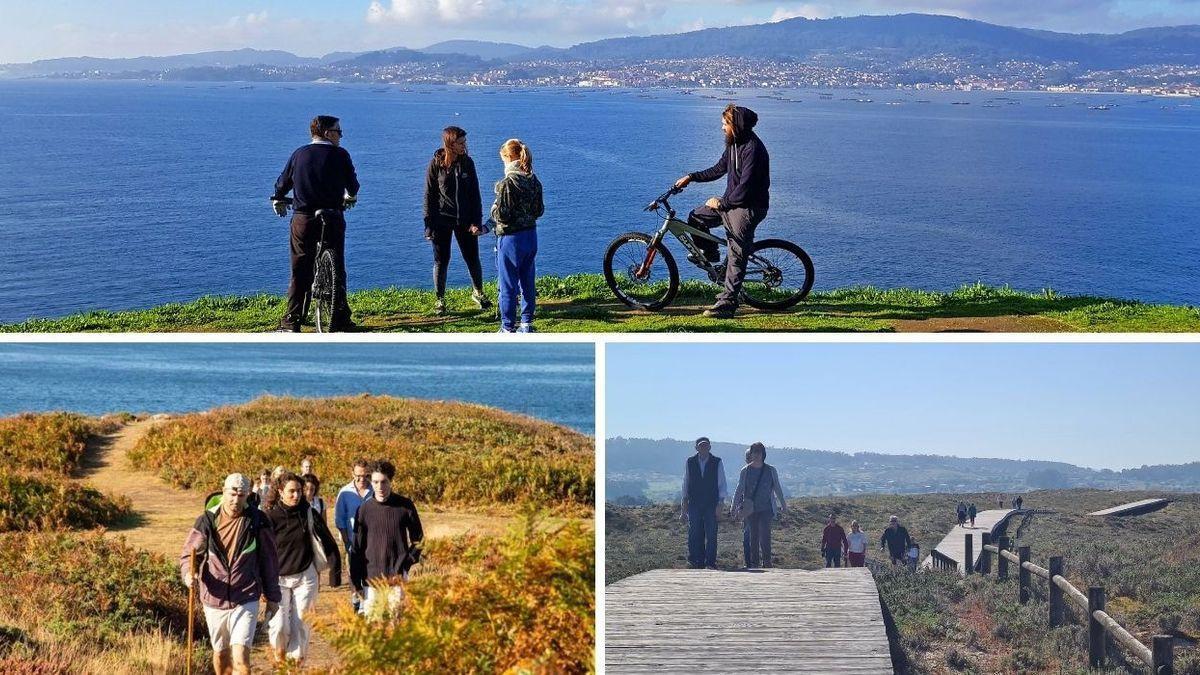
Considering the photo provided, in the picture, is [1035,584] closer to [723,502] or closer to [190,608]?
[723,502]

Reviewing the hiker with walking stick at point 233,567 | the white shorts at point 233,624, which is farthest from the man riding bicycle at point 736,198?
the white shorts at point 233,624

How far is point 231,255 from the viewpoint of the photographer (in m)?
42.8

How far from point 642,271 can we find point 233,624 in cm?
511

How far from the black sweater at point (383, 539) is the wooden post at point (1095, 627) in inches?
304

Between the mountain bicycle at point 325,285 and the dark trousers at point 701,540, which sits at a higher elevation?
the mountain bicycle at point 325,285

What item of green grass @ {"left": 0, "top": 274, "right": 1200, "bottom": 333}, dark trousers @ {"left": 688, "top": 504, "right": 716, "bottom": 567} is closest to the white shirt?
dark trousers @ {"left": 688, "top": 504, "right": 716, "bottom": 567}

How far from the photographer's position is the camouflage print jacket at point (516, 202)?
8.79 metres

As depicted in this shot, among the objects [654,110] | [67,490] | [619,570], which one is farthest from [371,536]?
[654,110]

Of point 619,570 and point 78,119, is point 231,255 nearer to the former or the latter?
point 619,570

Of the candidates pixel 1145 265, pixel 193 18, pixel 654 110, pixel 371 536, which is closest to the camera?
pixel 371 536

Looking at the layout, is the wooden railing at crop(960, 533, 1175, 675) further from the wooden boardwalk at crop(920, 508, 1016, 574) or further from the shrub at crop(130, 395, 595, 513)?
the shrub at crop(130, 395, 595, 513)

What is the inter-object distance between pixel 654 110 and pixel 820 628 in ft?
384

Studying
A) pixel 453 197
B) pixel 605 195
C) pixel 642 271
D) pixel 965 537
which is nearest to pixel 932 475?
pixel 965 537

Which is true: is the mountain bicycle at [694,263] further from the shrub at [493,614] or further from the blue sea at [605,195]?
the blue sea at [605,195]
